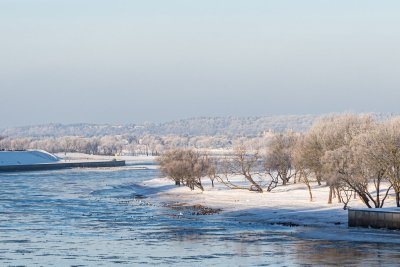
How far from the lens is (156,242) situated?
48531 millimetres

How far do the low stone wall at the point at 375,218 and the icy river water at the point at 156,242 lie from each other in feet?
11.5

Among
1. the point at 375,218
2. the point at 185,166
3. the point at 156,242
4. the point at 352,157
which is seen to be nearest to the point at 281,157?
the point at 185,166

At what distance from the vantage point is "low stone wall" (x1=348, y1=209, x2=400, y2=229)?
53281mm

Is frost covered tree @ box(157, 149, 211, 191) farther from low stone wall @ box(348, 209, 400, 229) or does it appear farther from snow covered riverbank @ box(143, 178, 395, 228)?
low stone wall @ box(348, 209, 400, 229)

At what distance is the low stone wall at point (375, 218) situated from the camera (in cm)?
5328

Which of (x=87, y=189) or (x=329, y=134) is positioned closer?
(x=329, y=134)

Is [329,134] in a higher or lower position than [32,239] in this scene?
higher

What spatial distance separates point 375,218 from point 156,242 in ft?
45.2

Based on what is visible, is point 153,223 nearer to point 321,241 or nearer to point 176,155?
point 321,241

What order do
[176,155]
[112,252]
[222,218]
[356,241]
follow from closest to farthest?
[112,252] → [356,241] → [222,218] → [176,155]

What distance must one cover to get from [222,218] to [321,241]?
15.4 m

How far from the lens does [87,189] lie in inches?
4163

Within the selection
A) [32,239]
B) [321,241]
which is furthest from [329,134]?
[32,239]

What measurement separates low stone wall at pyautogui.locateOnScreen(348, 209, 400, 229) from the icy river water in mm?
3510
